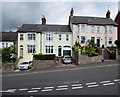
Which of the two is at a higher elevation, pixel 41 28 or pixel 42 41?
pixel 41 28

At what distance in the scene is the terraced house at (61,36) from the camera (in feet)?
82.8

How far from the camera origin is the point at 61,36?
86.5 ft

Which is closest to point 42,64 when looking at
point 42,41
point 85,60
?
point 85,60

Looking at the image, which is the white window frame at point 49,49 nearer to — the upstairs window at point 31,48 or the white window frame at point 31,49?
the white window frame at point 31,49

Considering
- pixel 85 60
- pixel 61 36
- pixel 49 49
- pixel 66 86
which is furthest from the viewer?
pixel 61 36

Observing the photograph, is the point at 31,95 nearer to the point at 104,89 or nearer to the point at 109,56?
the point at 104,89

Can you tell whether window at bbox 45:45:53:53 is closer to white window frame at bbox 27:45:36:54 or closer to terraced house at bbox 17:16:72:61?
terraced house at bbox 17:16:72:61

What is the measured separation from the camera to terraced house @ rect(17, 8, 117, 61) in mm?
25241

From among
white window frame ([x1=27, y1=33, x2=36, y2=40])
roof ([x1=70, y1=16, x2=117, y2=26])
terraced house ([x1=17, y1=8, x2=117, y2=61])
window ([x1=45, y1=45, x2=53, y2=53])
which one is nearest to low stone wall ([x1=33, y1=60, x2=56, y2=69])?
terraced house ([x1=17, y1=8, x2=117, y2=61])

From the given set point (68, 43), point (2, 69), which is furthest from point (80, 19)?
point (2, 69)

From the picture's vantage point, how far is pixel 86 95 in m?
6.59

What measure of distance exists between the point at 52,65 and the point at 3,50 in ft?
35.1

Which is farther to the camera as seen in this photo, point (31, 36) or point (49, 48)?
point (49, 48)

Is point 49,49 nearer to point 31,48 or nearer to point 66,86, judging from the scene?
point 31,48
